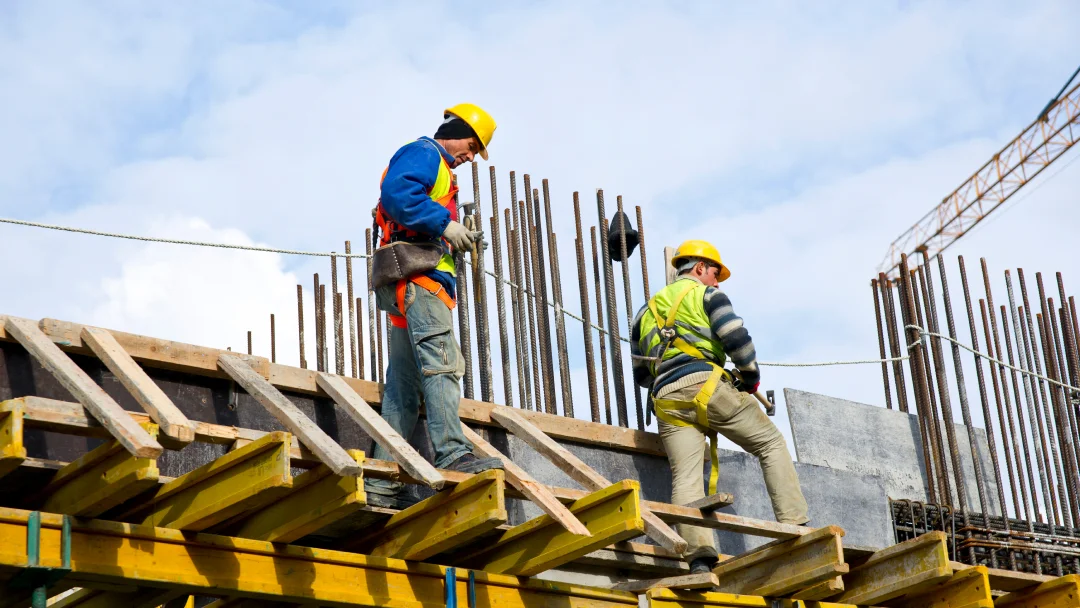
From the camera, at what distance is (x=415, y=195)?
7.11 m

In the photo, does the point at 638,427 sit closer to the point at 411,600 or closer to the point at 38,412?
the point at 411,600

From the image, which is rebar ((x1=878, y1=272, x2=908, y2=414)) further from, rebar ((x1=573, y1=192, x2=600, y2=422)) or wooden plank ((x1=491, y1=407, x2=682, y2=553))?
wooden plank ((x1=491, y1=407, x2=682, y2=553))

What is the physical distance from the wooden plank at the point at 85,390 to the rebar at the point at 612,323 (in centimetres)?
436

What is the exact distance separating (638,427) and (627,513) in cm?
337

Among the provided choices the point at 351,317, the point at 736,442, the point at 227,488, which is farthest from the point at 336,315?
the point at 227,488

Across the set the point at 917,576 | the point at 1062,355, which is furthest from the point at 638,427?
the point at 1062,355

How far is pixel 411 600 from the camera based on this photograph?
641 cm

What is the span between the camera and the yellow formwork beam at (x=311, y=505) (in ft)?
19.0

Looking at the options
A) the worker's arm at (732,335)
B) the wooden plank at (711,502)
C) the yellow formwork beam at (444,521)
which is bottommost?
the yellow formwork beam at (444,521)

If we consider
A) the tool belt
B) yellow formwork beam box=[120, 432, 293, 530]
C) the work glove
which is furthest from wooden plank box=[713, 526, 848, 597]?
yellow formwork beam box=[120, 432, 293, 530]

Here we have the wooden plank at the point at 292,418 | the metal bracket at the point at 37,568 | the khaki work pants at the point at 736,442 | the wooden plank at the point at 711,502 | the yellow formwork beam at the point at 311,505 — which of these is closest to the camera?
the metal bracket at the point at 37,568

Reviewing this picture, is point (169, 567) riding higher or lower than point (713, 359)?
lower

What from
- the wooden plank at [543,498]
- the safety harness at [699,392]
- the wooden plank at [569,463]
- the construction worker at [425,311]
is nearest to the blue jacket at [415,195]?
the construction worker at [425,311]

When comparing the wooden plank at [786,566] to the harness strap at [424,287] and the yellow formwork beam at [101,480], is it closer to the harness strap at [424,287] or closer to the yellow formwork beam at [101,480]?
the harness strap at [424,287]
